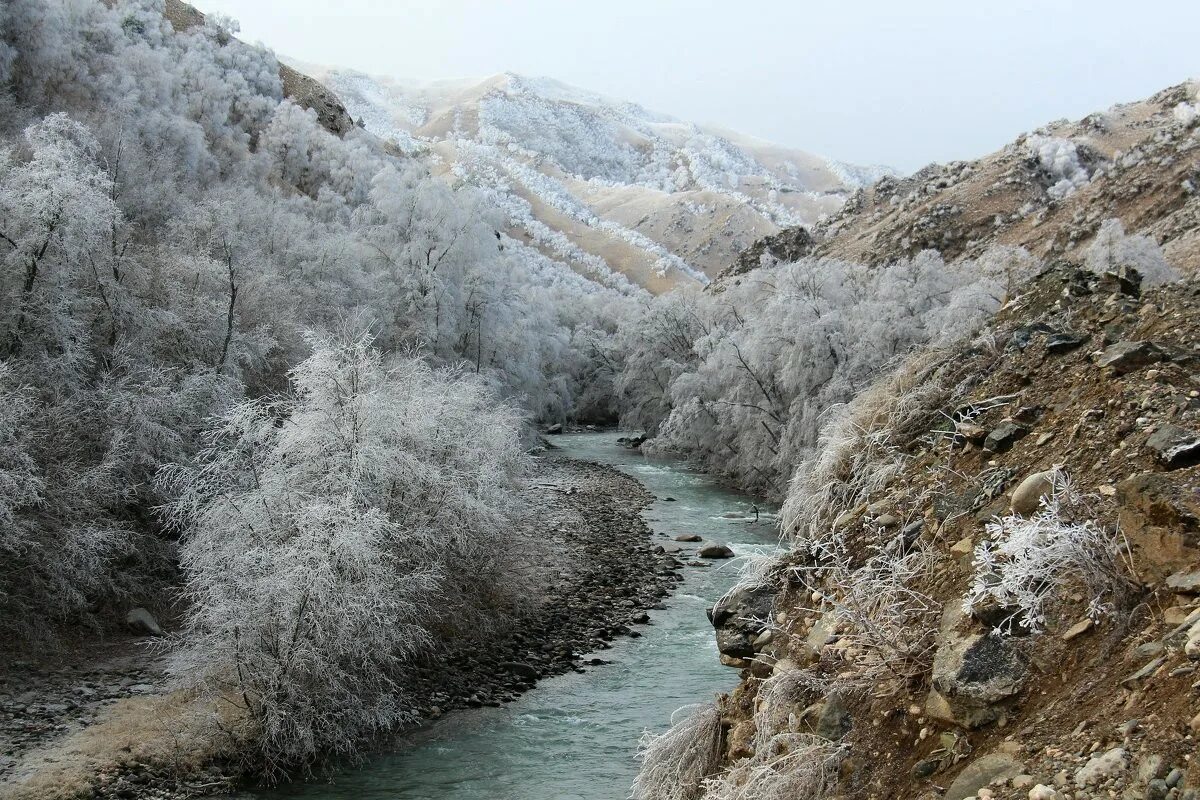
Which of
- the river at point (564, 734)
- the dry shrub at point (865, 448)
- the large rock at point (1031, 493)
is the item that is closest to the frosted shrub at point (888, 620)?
the large rock at point (1031, 493)

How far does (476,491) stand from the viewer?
17844 mm

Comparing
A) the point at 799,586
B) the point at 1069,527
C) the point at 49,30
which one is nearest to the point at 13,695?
the point at 799,586

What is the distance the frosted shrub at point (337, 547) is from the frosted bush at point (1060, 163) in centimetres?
4227

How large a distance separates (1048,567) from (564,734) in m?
10.5

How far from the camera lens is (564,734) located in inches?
579

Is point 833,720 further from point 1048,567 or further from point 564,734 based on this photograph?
point 564,734

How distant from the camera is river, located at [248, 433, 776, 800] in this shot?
12906 millimetres

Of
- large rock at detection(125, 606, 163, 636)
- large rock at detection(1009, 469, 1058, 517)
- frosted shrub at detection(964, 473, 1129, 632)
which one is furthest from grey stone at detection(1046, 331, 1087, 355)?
large rock at detection(125, 606, 163, 636)

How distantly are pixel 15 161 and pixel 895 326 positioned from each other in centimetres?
2465

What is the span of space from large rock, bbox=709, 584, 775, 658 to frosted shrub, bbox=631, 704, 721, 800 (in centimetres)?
60

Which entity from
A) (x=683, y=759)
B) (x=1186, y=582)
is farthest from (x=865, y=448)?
(x=1186, y=582)

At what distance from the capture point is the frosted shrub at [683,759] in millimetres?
7836

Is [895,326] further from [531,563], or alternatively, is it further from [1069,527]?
[1069,527]

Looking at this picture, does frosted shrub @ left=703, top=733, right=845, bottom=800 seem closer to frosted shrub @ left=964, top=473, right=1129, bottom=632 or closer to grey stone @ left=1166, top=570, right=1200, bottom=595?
frosted shrub @ left=964, top=473, right=1129, bottom=632
